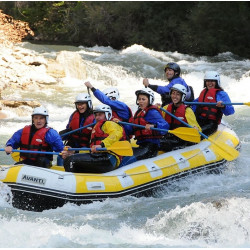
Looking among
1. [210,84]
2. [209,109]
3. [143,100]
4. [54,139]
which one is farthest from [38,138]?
[210,84]

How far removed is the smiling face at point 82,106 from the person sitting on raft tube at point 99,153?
56 cm

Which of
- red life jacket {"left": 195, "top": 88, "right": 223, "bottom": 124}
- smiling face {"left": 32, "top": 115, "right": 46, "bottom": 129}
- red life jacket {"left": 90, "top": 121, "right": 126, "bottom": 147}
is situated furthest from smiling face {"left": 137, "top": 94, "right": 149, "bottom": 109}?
red life jacket {"left": 195, "top": 88, "right": 223, "bottom": 124}

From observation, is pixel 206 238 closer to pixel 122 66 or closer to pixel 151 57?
pixel 122 66

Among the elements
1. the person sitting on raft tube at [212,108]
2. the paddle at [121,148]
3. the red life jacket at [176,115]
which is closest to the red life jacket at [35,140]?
the paddle at [121,148]

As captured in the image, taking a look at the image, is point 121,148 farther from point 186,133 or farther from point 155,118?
point 186,133

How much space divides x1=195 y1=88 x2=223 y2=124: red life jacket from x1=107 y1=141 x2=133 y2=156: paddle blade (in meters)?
2.15

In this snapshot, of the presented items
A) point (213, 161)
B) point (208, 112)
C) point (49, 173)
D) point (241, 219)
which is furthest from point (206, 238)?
point (208, 112)

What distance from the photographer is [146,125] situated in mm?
7492

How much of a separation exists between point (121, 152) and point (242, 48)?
16001mm

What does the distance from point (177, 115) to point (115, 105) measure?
3.07 ft

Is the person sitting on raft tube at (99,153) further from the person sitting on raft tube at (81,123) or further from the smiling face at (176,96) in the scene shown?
the smiling face at (176,96)

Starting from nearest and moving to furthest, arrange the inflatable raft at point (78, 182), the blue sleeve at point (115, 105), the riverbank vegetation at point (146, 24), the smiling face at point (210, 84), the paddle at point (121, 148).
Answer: the inflatable raft at point (78, 182), the paddle at point (121, 148), the blue sleeve at point (115, 105), the smiling face at point (210, 84), the riverbank vegetation at point (146, 24)

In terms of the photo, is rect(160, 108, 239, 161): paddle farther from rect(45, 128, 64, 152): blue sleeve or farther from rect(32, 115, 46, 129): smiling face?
rect(32, 115, 46, 129): smiling face

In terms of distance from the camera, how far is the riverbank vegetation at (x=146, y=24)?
21953 mm
